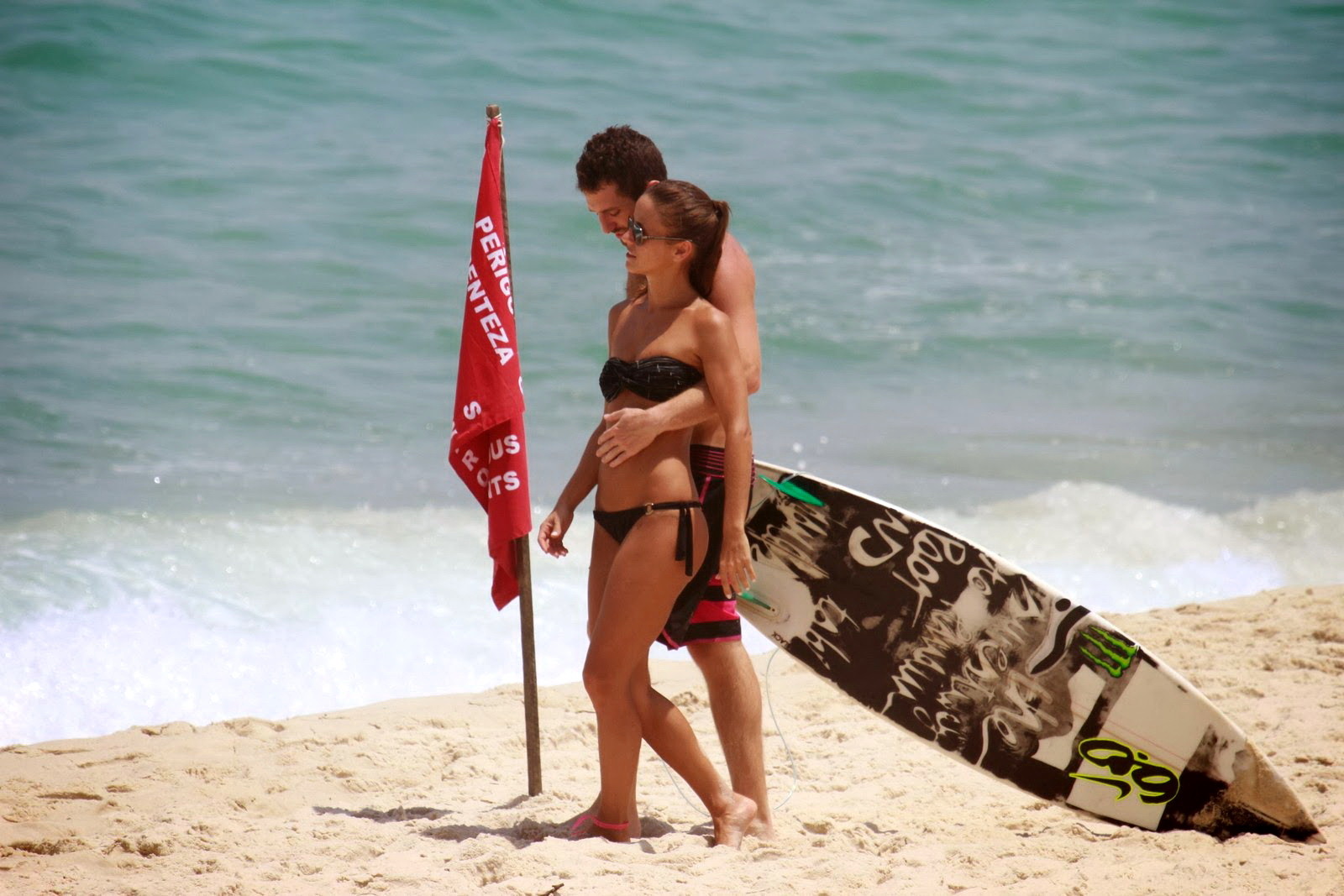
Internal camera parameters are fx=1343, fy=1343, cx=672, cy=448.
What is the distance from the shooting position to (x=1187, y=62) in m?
17.3

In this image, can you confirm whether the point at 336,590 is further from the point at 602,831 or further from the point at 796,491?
the point at 602,831

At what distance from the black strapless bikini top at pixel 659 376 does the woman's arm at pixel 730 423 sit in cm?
5

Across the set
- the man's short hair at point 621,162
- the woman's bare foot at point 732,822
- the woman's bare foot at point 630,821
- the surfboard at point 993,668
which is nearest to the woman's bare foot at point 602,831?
the woman's bare foot at point 630,821

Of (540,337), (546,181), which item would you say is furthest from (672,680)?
(546,181)

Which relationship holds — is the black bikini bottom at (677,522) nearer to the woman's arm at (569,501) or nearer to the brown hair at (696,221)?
the woman's arm at (569,501)

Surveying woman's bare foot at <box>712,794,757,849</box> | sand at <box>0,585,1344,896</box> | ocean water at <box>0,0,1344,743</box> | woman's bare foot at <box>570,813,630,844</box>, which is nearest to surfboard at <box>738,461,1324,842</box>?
sand at <box>0,585,1344,896</box>

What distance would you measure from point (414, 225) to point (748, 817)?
874cm

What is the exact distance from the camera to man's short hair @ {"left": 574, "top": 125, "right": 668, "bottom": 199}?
3.56 metres

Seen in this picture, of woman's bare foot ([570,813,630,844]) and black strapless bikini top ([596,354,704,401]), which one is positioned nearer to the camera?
black strapless bikini top ([596,354,704,401])

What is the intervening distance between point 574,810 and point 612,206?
1758 mm

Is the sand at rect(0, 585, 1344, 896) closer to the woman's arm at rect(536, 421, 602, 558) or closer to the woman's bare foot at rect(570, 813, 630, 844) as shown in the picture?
the woman's bare foot at rect(570, 813, 630, 844)

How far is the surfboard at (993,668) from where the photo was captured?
Result: 377 cm

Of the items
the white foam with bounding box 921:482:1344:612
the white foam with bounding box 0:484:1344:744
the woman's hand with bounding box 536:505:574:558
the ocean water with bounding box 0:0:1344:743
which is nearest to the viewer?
the woman's hand with bounding box 536:505:574:558

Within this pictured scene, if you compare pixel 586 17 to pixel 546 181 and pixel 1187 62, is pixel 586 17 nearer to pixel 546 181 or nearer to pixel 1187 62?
pixel 546 181
